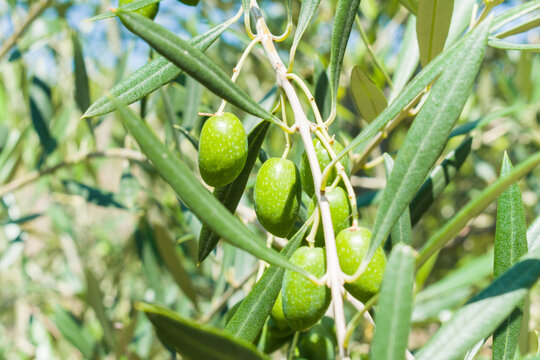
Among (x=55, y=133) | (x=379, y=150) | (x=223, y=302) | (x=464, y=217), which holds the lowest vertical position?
(x=223, y=302)

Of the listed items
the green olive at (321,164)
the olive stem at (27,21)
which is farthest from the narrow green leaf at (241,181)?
the olive stem at (27,21)

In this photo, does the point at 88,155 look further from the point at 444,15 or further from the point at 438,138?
the point at 438,138

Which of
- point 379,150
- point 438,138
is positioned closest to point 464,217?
point 438,138

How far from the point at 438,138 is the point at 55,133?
1622mm

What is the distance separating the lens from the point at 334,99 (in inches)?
30.0

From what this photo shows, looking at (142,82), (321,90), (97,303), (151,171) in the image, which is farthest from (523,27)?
(97,303)

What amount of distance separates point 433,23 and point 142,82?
0.46m

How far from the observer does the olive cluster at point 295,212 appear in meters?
0.57

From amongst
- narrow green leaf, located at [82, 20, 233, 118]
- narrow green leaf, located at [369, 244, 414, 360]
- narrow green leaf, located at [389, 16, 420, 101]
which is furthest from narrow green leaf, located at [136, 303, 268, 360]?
narrow green leaf, located at [389, 16, 420, 101]

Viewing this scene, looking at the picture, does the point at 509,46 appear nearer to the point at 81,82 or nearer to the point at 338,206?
the point at 338,206

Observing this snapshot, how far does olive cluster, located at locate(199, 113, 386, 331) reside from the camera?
57cm

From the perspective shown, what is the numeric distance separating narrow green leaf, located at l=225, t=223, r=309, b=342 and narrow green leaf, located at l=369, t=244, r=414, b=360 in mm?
221

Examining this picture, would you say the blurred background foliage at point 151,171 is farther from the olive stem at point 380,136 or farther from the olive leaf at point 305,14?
the olive leaf at point 305,14

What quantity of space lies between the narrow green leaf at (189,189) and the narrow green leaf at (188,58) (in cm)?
9
